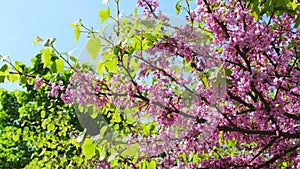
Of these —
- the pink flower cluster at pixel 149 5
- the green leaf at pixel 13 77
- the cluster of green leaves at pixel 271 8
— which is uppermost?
the pink flower cluster at pixel 149 5

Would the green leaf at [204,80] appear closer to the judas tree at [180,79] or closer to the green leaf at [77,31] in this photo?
the judas tree at [180,79]

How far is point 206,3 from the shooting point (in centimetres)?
330

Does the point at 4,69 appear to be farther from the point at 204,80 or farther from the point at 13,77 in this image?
the point at 204,80

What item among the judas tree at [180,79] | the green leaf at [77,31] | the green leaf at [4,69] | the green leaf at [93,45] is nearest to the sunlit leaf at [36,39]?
the judas tree at [180,79]

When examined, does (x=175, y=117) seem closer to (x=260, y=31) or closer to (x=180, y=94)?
(x=180, y=94)

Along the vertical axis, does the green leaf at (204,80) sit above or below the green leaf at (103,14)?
below

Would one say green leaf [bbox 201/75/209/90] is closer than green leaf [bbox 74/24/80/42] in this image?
No

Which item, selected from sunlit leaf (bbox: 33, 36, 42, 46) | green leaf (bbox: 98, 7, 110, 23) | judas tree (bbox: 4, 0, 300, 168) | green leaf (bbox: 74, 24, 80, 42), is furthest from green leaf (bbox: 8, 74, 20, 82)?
green leaf (bbox: 98, 7, 110, 23)

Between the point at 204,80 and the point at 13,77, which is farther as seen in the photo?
the point at 13,77

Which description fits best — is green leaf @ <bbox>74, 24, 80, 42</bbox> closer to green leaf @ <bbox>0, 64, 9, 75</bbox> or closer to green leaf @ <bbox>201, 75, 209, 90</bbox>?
green leaf @ <bbox>0, 64, 9, 75</bbox>

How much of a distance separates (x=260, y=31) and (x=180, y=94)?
30.9 inches

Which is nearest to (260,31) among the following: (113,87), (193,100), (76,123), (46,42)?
(193,100)

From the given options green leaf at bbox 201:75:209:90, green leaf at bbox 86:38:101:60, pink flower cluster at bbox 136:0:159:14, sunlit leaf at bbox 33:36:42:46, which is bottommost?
green leaf at bbox 86:38:101:60

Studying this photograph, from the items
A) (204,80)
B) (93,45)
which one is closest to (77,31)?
(93,45)
